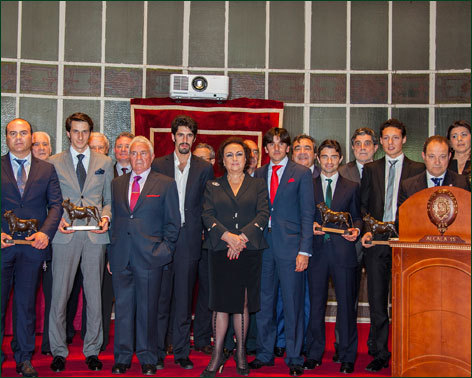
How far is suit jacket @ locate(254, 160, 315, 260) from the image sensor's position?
438cm

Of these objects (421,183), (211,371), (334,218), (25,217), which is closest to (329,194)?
(334,218)

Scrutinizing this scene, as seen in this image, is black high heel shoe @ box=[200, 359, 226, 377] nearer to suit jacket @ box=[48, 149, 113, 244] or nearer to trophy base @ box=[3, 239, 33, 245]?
suit jacket @ box=[48, 149, 113, 244]

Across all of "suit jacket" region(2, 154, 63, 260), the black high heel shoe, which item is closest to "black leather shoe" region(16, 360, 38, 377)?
"suit jacket" region(2, 154, 63, 260)

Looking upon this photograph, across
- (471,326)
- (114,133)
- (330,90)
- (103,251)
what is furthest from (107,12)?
(471,326)

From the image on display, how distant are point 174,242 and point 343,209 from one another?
1411 mm

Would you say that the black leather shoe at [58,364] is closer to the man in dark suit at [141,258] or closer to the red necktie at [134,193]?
the man in dark suit at [141,258]

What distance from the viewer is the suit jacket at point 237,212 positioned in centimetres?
417

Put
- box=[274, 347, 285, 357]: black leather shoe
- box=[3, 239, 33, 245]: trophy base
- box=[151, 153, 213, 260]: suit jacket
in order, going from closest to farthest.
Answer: box=[3, 239, 33, 245]: trophy base, box=[151, 153, 213, 260]: suit jacket, box=[274, 347, 285, 357]: black leather shoe

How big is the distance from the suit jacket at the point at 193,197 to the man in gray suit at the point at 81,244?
0.50 meters

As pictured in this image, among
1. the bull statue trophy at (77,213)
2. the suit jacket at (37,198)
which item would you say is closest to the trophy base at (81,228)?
the bull statue trophy at (77,213)

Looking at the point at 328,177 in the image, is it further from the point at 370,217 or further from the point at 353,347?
the point at 353,347

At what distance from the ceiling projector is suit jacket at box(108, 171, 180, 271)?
8.98ft

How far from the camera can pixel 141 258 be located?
167 inches

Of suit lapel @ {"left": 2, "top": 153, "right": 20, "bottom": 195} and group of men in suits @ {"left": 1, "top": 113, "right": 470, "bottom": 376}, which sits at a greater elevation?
suit lapel @ {"left": 2, "top": 153, "right": 20, "bottom": 195}
